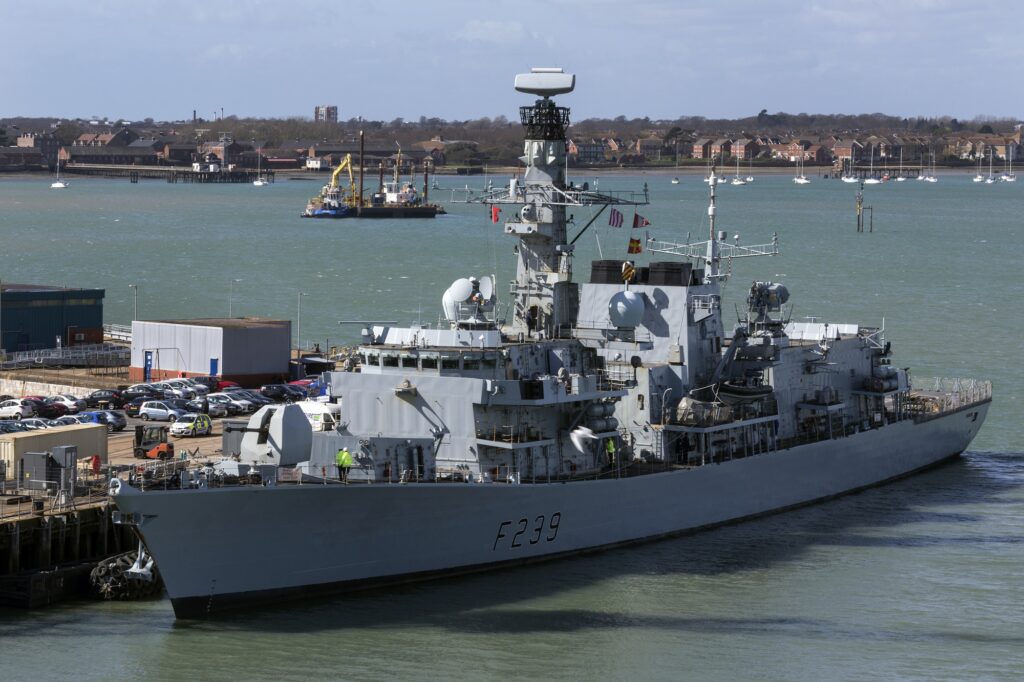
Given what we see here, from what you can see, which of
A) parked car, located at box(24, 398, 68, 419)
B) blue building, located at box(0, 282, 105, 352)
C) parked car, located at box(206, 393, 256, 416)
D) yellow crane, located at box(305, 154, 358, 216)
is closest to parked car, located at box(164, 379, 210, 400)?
parked car, located at box(206, 393, 256, 416)

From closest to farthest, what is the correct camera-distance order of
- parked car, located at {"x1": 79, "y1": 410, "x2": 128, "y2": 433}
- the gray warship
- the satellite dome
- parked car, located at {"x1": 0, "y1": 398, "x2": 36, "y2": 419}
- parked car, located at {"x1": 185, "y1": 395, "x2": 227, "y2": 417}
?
the gray warship, the satellite dome, parked car, located at {"x1": 79, "y1": 410, "x2": 128, "y2": 433}, parked car, located at {"x1": 0, "y1": 398, "x2": 36, "y2": 419}, parked car, located at {"x1": 185, "y1": 395, "x2": 227, "y2": 417}

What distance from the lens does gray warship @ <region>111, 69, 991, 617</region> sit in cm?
2950

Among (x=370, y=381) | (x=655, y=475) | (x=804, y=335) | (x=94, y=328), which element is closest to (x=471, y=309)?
(x=370, y=381)

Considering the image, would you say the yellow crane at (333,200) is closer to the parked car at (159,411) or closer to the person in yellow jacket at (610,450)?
the parked car at (159,411)

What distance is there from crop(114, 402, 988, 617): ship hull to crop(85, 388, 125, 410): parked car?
1847 centimetres

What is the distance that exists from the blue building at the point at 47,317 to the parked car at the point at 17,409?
10.7 m

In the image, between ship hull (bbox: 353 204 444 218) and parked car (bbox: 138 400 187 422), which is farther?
ship hull (bbox: 353 204 444 218)

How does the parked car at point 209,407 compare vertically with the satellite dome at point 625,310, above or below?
below

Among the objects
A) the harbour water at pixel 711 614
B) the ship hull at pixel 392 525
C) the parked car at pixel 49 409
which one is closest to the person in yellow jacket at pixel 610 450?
the ship hull at pixel 392 525

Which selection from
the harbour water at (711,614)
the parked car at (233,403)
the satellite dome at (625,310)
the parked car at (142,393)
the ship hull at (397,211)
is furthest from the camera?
the ship hull at (397,211)

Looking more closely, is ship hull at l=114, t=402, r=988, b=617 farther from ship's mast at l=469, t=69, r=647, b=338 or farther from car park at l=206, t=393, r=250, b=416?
car park at l=206, t=393, r=250, b=416

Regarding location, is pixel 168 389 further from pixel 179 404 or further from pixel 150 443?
pixel 150 443

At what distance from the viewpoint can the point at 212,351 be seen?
52.0 meters

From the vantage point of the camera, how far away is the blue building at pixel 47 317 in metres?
56.3
